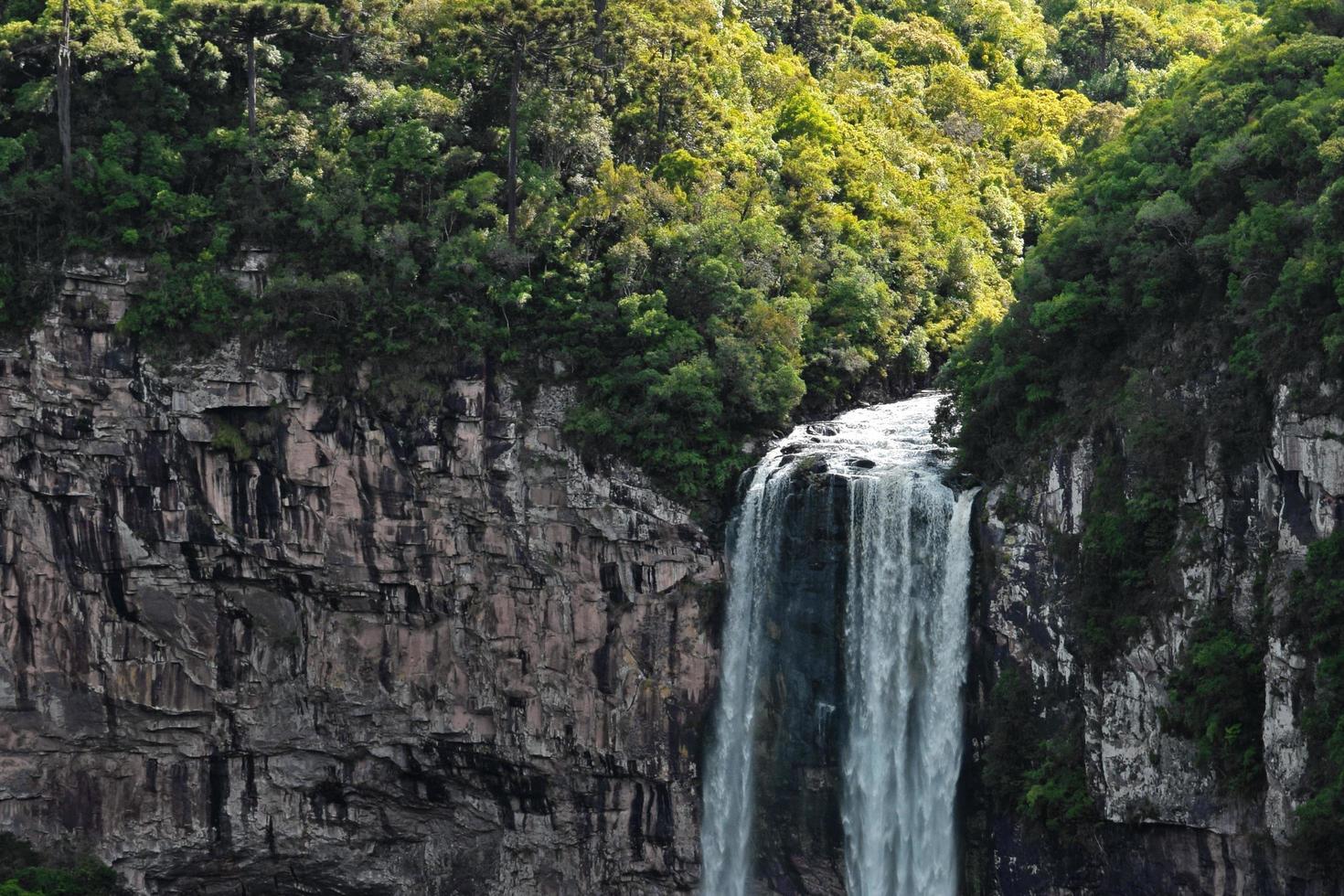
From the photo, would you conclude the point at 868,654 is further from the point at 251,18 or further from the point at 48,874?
the point at 251,18

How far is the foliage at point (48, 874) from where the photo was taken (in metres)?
50.8

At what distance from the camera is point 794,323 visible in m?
51.0

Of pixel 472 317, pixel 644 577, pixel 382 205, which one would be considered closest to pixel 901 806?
pixel 644 577

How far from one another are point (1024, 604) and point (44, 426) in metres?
25.7

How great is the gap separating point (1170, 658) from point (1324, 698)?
14.2 feet

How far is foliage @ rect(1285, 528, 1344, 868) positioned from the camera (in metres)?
36.6

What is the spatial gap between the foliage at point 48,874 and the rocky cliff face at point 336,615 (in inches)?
26.5

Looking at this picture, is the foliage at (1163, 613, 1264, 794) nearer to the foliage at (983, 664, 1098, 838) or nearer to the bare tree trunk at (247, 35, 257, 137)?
the foliage at (983, 664, 1098, 838)

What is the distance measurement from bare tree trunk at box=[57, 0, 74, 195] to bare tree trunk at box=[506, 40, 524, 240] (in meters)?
11.8

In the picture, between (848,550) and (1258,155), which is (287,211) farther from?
(1258,155)

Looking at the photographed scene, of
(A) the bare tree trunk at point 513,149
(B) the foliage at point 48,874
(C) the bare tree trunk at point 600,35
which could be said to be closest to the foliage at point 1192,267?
(A) the bare tree trunk at point 513,149

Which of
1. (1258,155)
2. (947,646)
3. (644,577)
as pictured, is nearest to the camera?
(1258,155)

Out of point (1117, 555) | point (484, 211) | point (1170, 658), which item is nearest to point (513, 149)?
point (484, 211)

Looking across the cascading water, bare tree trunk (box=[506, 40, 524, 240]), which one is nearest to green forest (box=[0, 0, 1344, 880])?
bare tree trunk (box=[506, 40, 524, 240])
